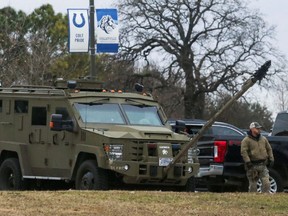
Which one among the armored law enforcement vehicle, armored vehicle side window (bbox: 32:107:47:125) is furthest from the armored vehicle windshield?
armored vehicle side window (bbox: 32:107:47:125)

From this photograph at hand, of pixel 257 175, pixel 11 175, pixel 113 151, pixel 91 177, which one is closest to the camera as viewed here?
pixel 113 151

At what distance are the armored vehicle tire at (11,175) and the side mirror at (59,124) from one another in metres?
1.72

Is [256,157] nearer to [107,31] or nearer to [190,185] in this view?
[190,185]

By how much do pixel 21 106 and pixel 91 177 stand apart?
280 centimetres

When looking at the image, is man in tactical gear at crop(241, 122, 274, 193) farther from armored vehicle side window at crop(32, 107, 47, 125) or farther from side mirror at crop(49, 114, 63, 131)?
armored vehicle side window at crop(32, 107, 47, 125)

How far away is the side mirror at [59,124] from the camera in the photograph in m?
16.0

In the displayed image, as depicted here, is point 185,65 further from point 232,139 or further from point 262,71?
point 262,71

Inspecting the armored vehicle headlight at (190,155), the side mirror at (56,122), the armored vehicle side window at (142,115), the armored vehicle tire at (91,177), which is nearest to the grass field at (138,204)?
the armored vehicle tire at (91,177)

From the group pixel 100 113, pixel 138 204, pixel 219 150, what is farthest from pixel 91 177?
pixel 219 150

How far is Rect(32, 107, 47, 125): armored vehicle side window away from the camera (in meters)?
17.2

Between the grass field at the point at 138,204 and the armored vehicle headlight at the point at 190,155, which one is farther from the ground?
the armored vehicle headlight at the point at 190,155

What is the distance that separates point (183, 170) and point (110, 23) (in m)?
9.06

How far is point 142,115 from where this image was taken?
1694cm

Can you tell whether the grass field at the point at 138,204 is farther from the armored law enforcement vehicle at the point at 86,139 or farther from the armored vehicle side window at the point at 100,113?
the armored vehicle side window at the point at 100,113
